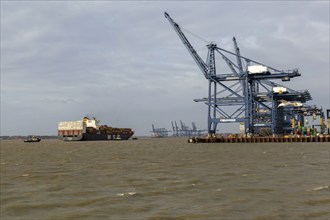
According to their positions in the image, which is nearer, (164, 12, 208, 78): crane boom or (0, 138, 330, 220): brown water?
(0, 138, 330, 220): brown water

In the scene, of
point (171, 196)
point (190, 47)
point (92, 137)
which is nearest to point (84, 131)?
point (92, 137)

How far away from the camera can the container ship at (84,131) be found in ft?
539

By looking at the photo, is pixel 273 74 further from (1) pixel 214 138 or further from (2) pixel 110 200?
(2) pixel 110 200

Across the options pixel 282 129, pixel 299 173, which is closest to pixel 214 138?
pixel 282 129

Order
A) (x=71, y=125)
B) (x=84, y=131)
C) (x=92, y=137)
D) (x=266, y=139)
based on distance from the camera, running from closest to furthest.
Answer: (x=266, y=139), (x=84, y=131), (x=92, y=137), (x=71, y=125)

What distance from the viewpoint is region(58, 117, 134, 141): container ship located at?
16438cm

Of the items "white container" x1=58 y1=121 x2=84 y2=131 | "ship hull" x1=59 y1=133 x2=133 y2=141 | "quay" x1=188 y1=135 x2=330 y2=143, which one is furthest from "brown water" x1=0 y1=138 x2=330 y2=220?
"white container" x1=58 y1=121 x2=84 y2=131

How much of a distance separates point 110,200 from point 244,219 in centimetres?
611

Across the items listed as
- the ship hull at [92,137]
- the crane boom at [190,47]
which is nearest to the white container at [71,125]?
the ship hull at [92,137]

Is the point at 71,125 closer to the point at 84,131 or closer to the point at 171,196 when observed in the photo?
the point at 84,131

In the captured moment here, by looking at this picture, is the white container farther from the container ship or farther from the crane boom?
A: the crane boom

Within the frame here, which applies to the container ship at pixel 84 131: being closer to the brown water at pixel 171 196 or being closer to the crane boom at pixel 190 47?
the crane boom at pixel 190 47

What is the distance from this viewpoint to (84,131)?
537 ft

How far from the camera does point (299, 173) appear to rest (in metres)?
25.5
